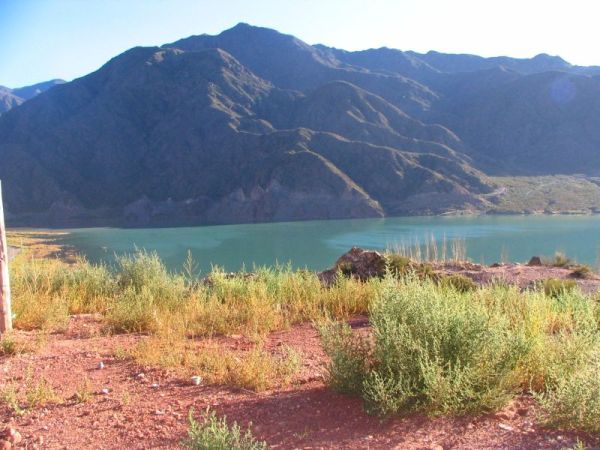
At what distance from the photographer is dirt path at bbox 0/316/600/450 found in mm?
2965

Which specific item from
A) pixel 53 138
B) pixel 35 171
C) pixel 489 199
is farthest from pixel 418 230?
pixel 53 138

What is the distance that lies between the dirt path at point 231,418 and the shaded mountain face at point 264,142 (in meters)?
66.9

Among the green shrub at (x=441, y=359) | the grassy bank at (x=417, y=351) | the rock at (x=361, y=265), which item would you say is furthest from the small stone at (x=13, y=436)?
the rock at (x=361, y=265)

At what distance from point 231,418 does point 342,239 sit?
46654mm

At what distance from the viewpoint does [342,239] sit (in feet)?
163

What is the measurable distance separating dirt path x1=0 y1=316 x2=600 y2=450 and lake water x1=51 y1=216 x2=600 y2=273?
75.7 feet

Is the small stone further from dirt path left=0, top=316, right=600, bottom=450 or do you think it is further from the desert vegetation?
the desert vegetation

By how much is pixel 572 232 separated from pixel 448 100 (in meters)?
81.2

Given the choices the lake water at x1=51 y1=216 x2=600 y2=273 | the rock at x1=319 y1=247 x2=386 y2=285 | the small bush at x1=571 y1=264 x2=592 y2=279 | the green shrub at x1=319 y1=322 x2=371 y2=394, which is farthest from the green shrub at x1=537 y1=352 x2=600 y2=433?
the lake water at x1=51 y1=216 x2=600 y2=273

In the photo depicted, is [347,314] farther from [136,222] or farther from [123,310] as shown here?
[136,222]

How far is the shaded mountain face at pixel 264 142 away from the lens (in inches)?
3142

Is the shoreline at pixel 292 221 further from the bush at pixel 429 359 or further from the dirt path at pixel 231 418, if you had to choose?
the dirt path at pixel 231 418

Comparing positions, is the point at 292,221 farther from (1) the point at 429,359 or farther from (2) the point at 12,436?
(2) the point at 12,436

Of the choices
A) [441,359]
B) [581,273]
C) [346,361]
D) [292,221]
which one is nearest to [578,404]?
[441,359]
